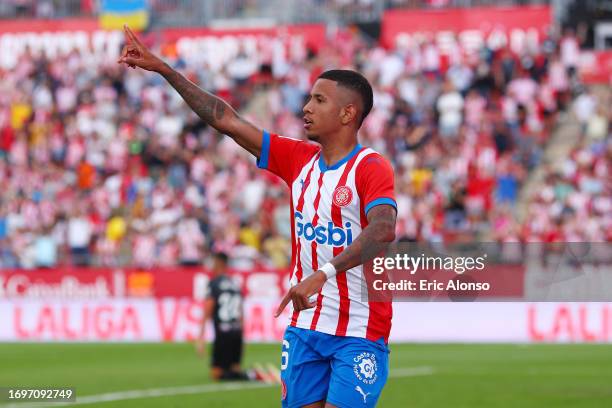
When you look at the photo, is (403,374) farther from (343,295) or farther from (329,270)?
(329,270)

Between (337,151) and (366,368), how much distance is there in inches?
49.2

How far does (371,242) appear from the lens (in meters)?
6.89

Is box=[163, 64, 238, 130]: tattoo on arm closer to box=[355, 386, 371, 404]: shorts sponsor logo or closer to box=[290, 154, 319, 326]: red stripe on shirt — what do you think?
box=[290, 154, 319, 326]: red stripe on shirt

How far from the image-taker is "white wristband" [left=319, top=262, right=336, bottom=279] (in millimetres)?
6768

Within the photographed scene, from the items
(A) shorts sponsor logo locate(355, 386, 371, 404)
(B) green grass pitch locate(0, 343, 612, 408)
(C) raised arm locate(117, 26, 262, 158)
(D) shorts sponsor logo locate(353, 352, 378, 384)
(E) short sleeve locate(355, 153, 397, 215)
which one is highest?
(C) raised arm locate(117, 26, 262, 158)

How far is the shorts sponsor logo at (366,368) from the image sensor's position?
24.2 feet

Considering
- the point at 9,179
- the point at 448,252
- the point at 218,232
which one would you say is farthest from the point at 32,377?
the point at 9,179

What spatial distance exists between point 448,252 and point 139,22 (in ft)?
97.8

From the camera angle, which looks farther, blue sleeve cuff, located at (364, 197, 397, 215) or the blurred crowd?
the blurred crowd

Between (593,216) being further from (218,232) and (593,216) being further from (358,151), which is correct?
(358,151)

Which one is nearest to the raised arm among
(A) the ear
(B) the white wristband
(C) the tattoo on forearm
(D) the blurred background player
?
(C) the tattoo on forearm

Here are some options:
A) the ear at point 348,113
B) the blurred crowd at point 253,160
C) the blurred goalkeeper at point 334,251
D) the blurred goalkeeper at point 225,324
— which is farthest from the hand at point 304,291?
the blurred crowd at point 253,160

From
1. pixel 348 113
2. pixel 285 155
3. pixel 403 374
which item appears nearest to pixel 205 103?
pixel 285 155

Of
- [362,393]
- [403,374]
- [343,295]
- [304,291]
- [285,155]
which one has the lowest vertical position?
[403,374]
